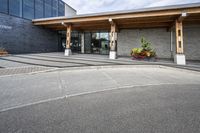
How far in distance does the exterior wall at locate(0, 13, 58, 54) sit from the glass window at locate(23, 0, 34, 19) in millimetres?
1563

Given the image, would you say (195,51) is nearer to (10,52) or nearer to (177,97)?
(177,97)

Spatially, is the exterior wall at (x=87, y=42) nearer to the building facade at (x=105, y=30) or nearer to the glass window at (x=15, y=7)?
the building facade at (x=105, y=30)

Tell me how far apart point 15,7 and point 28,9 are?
2.29 meters

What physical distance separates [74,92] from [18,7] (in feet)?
64.7

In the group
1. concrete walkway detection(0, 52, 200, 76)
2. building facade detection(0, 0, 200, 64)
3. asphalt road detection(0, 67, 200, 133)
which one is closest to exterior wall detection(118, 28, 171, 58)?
building facade detection(0, 0, 200, 64)

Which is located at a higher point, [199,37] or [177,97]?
[199,37]

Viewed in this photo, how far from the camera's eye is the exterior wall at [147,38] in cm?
1773

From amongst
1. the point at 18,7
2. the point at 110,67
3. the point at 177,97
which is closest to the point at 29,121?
the point at 177,97

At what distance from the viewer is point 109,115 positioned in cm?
320

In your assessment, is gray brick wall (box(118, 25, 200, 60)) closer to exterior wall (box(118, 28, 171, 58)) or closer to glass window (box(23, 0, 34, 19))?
exterior wall (box(118, 28, 171, 58))

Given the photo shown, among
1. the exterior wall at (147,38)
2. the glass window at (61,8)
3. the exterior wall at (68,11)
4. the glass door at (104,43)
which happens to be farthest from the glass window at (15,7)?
the exterior wall at (147,38)

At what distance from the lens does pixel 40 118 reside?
Answer: 303 centimetres

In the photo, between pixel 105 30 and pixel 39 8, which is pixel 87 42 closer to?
pixel 105 30

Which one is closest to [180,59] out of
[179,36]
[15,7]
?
[179,36]
